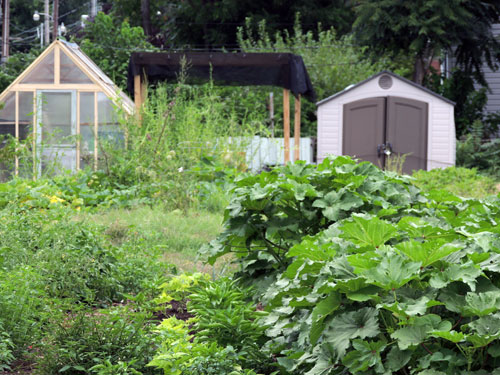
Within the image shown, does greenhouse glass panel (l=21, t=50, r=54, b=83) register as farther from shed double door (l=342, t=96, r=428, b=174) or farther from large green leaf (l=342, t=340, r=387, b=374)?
large green leaf (l=342, t=340, r=387, b=374)

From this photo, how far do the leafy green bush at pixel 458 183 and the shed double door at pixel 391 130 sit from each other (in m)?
4.18

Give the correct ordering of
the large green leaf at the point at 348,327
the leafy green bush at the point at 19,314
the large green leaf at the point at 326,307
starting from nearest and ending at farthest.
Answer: the large green leaf at the point at 348,327
the large green leaf at the point at 326,307
the leafy green bush at the point at 19,314

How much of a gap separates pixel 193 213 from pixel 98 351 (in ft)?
14.6

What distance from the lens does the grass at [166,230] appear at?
5504mm

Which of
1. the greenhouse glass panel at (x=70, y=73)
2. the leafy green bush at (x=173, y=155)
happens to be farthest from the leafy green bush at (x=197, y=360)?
the greenhouse glass panel at (x=70, y=73)

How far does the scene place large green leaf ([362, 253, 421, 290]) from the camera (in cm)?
228

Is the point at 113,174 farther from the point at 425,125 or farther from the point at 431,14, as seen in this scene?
the point at 431,14

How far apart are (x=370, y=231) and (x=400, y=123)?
13413mm

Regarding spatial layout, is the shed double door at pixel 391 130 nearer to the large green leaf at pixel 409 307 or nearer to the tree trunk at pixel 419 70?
the tree trunk at pixel 419 70

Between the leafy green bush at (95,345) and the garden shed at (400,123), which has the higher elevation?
the garden shed at (400,123)

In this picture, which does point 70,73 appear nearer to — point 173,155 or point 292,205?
point 173,155

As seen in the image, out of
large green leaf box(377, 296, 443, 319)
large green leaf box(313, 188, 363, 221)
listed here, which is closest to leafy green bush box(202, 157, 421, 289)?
large green leaf box(313, 188, 363, 221)

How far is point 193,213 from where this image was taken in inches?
302

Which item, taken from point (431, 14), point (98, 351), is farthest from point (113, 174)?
point (431, 14)
